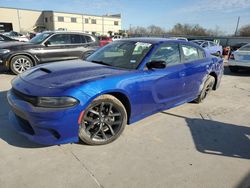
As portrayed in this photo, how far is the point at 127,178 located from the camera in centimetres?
257

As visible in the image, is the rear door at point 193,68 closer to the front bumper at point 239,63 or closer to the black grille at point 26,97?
the black grille at point 26,97

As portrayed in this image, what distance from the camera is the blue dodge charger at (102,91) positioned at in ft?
8.96

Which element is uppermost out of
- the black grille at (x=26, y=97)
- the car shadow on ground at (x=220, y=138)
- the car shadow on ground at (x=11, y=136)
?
the black grille at (x=26, y=97)

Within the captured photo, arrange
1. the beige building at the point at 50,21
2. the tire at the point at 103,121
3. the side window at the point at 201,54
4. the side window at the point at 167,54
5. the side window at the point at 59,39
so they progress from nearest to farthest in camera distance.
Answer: the tire at the point at 103,121
the side window at the point at 167,54
the side window at the point at 201,54
the side window at the point at 59,39
the beige building at the point at 50,21

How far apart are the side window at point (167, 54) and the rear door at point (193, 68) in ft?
0.59

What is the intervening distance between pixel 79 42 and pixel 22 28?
62.9m

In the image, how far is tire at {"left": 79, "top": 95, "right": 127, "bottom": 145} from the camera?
119 inches

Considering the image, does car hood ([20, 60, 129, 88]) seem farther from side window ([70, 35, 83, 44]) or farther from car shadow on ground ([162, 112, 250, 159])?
side window ([70, 35, 83, 44])

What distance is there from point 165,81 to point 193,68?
3.36 ft

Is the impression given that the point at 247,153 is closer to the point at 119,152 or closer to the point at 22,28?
the point at 119,152

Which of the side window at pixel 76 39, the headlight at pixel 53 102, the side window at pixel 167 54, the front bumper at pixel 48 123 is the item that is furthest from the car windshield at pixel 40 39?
the headlight at pixel 53 102

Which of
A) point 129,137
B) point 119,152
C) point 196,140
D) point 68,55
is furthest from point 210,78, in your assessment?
point 68,55

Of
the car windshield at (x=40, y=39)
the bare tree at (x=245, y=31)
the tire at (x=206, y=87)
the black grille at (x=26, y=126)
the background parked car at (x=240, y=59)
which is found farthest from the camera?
the bare tree at (x=245, y=31)

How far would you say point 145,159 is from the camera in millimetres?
2953
